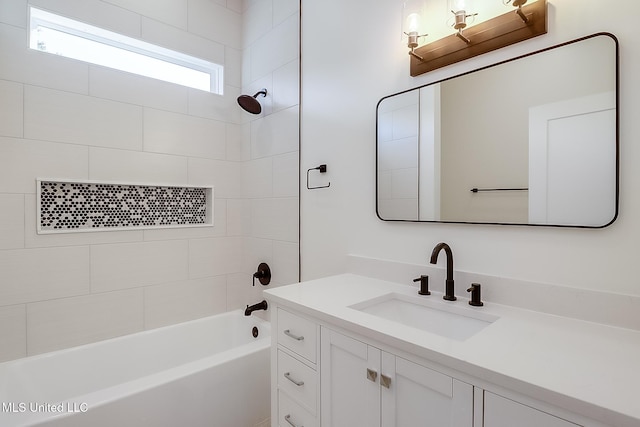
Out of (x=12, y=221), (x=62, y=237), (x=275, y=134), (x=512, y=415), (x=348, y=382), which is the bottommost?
(x=348, y=382)

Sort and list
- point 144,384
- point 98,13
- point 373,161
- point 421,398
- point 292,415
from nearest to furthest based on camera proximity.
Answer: point 421,398
point 292,415
point 144,384
point 373,161
point 98,13

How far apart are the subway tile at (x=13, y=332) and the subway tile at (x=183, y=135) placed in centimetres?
122

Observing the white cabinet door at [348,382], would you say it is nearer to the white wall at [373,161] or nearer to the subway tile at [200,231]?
the white wall at [373,161]

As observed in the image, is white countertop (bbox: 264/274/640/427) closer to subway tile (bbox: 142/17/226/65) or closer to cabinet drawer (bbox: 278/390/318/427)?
cabinet drawer (bbox: 278/390/318/427)

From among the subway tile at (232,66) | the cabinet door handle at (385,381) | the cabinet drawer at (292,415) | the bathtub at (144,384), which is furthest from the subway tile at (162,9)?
the cabinet door handle at (385,381)

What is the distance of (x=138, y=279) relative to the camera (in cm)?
222

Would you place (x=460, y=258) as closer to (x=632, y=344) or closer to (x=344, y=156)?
(x=632, y=344)

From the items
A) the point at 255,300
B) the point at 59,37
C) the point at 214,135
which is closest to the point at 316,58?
the point at 214,135

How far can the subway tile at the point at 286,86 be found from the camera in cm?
213

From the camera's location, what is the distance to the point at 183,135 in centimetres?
240

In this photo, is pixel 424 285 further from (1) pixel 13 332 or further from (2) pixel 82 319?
(1) pixel 13 332

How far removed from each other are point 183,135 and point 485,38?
6.73ft

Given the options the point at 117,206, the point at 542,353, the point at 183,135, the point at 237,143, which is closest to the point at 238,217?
the point at 237,143

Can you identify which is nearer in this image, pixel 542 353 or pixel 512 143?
pixel 542 353
